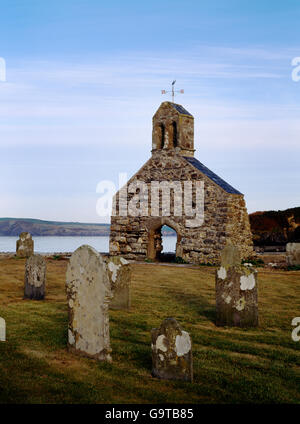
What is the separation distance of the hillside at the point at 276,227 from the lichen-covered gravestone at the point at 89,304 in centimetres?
2496

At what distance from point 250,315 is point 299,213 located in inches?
922

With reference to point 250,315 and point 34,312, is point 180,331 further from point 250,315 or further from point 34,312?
point 34,312

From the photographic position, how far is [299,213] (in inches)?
1216

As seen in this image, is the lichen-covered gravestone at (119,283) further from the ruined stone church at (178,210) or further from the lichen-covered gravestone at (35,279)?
the ruined stone church at (178,210)

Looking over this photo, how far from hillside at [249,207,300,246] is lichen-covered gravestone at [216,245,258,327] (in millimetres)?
21617

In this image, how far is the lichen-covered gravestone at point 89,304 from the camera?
6.75 meters

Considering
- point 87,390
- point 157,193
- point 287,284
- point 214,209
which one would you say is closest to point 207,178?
point 214,209

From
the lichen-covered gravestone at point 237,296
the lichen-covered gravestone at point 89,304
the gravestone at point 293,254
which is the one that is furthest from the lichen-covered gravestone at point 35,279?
the gravestone at point 293,254

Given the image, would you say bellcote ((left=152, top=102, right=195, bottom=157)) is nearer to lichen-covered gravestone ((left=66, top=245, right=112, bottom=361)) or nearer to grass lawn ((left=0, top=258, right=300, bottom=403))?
grass lawn ((left=0, top=258, right=300, bottom=403))

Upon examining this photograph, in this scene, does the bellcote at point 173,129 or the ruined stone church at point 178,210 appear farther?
the bellcote at point 173,129

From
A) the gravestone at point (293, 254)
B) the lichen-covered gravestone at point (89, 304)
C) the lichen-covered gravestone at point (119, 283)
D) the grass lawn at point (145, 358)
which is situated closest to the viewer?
the grass lawn at point (145, 358)

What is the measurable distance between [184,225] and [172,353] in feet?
50.0

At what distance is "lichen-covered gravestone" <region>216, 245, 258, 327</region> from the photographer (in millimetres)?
9172

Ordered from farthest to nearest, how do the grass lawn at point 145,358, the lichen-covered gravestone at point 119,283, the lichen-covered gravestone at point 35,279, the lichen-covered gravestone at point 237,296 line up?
the lichen-covered gravestone at point 35,279
the lichen-covered gravestone at point 119,283
the lichen-covered gravestone at point 237,296
the grass lawn at point 145,358
